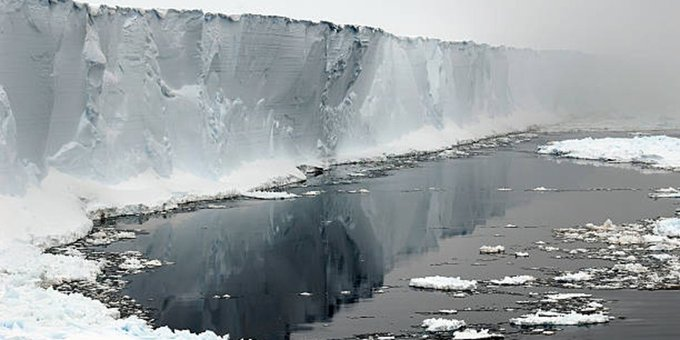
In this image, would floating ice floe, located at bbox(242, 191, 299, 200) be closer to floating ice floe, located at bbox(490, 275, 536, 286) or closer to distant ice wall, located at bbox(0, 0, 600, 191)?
distant ice wall, located at bbox(0, 0, 600, 191)

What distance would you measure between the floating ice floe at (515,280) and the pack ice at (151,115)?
4.50 meters

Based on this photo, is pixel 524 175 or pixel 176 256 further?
pixel 524 175

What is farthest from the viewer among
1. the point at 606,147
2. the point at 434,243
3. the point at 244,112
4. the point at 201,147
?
the point at 606,147

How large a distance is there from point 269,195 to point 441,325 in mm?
9891

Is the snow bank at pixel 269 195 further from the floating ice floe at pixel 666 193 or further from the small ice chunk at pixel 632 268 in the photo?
the small ice chunk at pixel 632 268

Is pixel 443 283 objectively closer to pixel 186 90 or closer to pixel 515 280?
pixel 515 280

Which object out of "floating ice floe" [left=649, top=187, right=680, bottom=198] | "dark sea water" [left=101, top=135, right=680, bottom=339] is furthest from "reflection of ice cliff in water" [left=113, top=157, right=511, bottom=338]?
"floating ice floe" [left=649, top=187, right=680, bottom=198]

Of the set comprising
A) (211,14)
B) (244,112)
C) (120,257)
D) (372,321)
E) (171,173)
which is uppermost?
(211,14)

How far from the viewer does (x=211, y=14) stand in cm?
2069

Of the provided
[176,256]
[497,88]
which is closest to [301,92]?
[176,256]

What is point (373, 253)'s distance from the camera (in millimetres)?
14570

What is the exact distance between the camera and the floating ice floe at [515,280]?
11984 mm

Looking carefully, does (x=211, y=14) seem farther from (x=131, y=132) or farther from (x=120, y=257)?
(x=120, y=257)

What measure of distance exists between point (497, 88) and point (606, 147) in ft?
38.4
